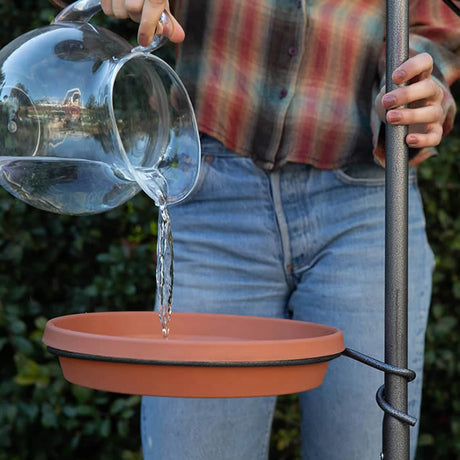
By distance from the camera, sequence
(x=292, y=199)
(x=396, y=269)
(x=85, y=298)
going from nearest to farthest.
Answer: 1. (x=396, y=269)
2. (x=292, y=199)
3. (x=85, y=298)

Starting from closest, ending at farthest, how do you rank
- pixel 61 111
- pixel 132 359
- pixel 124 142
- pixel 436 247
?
pixel 132 359 < pixel 61 111 < pixel 124 142 < pixel 436 247

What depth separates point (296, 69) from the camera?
42.7 inches

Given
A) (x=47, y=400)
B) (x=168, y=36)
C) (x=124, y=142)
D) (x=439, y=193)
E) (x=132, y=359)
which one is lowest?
(x=47, y=400)

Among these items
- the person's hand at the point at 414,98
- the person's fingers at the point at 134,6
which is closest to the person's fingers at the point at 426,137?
the person's hand at the point at 414,98

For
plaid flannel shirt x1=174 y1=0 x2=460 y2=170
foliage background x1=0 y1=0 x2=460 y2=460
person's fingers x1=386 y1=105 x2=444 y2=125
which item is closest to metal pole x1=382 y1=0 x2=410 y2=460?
person's fingers x1=386 y1=105 x2=444 y2=125

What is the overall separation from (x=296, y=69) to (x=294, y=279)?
29 centimetres

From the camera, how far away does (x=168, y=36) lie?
0.83 meters

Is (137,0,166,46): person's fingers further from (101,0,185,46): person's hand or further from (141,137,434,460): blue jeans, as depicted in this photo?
(141,137,434,460): blue jeans

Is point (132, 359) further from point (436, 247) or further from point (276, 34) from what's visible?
point (436, 247)

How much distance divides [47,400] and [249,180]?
94 cm

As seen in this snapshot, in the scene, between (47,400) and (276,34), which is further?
(47,400)

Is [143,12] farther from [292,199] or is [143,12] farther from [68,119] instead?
[292,199]

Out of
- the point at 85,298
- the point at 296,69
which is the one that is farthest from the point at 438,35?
the point at 85,298

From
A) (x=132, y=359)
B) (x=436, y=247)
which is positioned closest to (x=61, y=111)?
(x=132, y=359)
